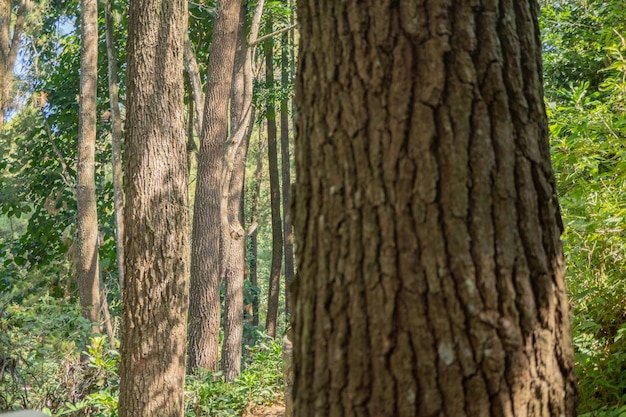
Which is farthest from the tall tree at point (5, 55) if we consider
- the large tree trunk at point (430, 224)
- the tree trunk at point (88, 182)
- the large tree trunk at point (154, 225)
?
the large tree trunk at point (430, 224)

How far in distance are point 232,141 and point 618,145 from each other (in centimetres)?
825

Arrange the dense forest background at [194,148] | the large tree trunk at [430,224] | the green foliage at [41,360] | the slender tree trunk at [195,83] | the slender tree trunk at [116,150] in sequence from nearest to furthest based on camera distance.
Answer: the large tree trunk at [430,224]
the dense forest background at [194,148]
the green foliage at [41,360]
the slender tree trunk at [116,150]
the slender tree trunk at [195,83]

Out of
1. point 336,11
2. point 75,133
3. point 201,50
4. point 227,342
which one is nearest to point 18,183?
point 75,133

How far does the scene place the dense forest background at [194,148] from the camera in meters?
4.56

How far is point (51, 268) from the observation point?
15.3 metres

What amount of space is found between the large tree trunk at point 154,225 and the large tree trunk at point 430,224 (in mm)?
4227

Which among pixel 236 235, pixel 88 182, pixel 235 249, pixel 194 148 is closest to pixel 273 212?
pixel 194 148

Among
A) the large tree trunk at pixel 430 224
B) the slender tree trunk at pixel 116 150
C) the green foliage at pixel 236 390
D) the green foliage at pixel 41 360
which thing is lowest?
the green foliage at pixel 236 390

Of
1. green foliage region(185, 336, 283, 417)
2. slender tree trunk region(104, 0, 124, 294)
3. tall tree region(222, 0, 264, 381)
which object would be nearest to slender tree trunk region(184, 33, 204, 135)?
tall tree region(222, 0, 264, 381)

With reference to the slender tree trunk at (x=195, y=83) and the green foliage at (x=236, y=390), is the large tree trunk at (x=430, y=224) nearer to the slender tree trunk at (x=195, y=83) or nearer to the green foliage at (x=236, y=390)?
the green foliage at (x=236, y=390)

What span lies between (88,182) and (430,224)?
461 inches

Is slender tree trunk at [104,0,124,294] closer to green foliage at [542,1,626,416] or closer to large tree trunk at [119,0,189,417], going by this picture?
large tree trunk at [119,0,189,417]

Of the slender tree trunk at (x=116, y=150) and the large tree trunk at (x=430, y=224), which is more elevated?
the slender tree trunk at (x=116, y=150)

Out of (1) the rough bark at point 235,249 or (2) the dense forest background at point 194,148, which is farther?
(1) the rough bark at point 235,249
